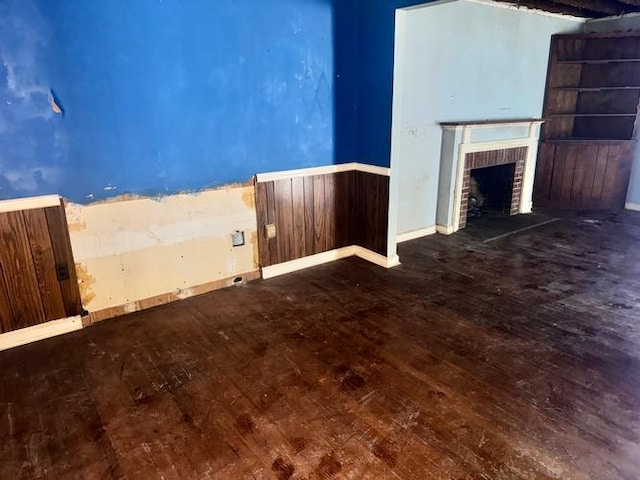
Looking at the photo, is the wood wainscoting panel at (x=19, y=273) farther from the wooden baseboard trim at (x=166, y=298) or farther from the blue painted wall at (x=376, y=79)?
the blue painted wall at (x=376, y=79)

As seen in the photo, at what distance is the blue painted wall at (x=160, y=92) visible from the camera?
257cm

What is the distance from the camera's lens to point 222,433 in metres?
2.05

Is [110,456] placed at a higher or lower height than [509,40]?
lower

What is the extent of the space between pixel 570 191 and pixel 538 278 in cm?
287

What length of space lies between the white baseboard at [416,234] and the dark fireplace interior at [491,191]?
0.80 m

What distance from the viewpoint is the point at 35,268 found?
2789 millimetres

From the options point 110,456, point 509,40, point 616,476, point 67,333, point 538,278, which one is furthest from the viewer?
point 509,40

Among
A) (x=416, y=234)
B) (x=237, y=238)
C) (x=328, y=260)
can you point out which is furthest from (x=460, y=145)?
(x=237, y=238)

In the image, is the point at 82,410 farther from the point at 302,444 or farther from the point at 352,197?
the point at 352,197

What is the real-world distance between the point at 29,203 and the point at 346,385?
215 centimetres

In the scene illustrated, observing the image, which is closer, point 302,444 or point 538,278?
point 302,444

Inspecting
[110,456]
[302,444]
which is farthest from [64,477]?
[302,444]

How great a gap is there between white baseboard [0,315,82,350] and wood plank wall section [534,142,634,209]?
18.7ft

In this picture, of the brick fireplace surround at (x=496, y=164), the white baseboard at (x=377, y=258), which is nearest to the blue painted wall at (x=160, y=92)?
the white baseboard at (x=377, y=258)
